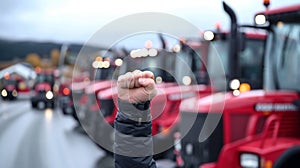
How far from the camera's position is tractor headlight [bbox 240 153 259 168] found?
4.98 metres

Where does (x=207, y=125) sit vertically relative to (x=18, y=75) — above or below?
below

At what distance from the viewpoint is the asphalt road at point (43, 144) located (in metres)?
9.12

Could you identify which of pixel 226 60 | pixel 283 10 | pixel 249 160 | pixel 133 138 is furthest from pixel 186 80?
pixel 133 138

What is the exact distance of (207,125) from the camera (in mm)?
5746

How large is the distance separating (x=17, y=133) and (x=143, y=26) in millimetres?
12501

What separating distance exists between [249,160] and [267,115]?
56 cm

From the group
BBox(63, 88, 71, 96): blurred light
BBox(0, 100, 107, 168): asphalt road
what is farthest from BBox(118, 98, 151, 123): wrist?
BBox(63, 88, 71, 96): blurred light

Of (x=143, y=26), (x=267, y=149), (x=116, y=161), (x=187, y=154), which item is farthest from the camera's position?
(x=187, y=154)

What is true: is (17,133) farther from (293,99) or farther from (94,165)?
(293,99)

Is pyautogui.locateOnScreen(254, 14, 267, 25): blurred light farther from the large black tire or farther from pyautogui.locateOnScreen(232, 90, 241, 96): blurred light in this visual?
the large black tire

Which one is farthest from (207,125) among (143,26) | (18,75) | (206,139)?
(143,26)

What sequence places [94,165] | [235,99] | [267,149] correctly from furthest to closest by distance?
[94,165], [235,99], [267,149]

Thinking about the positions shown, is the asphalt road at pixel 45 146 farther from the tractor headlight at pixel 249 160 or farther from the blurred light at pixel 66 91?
the blurred light at pixel 66 91

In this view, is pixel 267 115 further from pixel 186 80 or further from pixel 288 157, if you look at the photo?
pixel 186 80
